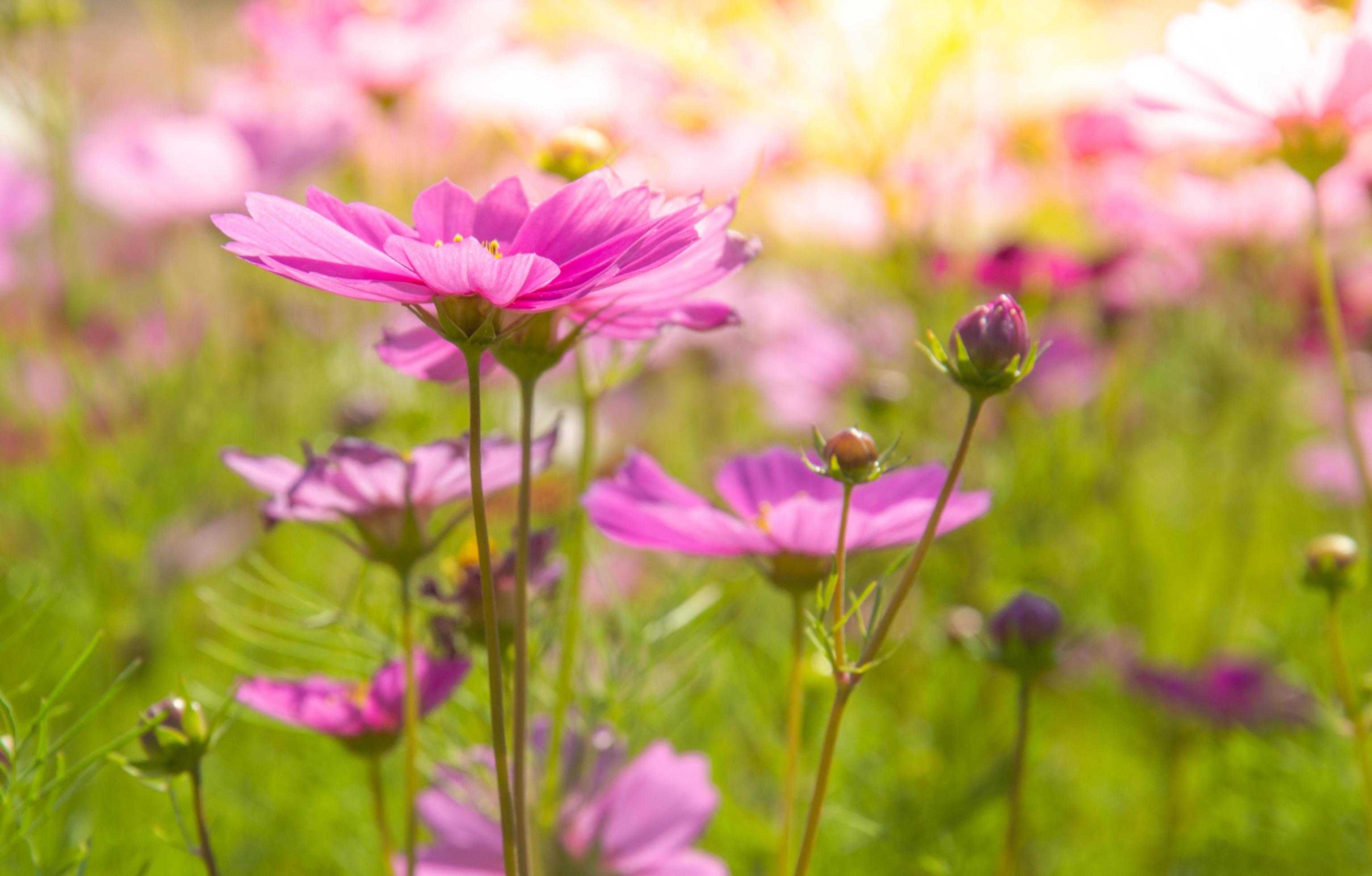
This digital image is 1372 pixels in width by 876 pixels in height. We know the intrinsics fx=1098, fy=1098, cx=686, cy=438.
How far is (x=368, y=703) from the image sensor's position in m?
0.36

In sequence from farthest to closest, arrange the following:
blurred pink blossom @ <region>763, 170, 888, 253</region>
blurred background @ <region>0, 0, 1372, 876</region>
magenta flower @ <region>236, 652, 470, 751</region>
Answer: blurred pink blossom @ <region>763, 170, 888, 253</region>, blurred background @ <region>0, 0, 1372, 876</region>, magenta flower @ <region>236, 652, 470, 751</region>

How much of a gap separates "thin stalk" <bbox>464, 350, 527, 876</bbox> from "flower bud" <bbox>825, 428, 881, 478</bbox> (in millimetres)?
94

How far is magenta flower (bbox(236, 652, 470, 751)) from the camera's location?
1.16 feet

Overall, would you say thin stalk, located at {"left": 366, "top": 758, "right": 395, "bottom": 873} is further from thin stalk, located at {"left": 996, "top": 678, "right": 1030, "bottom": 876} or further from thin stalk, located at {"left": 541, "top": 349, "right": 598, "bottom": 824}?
thin stalk, located at {"left": 996, "top": 678, "right": 1030, "bottom": 876}

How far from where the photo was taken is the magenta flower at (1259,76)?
1.36 feet

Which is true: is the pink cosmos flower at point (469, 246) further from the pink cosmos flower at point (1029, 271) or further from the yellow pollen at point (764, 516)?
the pink cosmos flower at point (1029, 271)

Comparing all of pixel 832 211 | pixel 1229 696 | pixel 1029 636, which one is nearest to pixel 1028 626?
pixel 1029 636

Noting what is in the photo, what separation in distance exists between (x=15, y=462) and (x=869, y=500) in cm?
98

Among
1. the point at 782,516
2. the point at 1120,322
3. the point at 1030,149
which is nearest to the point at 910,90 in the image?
the point at 1120,322

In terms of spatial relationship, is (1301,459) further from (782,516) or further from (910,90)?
(782,516)

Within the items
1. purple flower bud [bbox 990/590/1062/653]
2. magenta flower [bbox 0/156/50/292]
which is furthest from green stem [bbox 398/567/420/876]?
magenta flower [bbox 0/156/50/292]

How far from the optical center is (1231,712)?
69 cm

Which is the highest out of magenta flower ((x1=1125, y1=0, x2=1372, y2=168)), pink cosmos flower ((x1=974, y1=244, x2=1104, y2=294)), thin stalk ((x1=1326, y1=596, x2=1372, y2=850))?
magenta flower ((x1=1125, y1=0, x2=1372, y2=168))

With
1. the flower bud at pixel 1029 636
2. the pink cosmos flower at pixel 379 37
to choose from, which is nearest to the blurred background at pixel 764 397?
the pink cosmos flower at pixel 379 37
